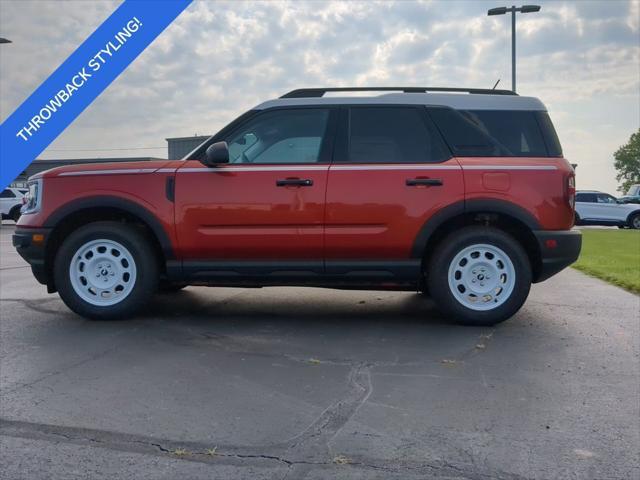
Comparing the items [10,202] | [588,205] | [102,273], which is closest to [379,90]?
[102,273]

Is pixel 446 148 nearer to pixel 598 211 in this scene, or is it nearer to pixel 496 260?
pixel 496 260

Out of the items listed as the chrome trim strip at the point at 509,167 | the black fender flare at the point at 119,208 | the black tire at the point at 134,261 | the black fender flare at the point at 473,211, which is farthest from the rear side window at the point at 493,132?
the black tire at the point at 134,261

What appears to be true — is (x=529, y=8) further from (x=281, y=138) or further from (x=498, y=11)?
(x=281, y=138)

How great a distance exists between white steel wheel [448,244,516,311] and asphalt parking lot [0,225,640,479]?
10.1 inches

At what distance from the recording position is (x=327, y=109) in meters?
5.75

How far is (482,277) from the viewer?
18.4ft

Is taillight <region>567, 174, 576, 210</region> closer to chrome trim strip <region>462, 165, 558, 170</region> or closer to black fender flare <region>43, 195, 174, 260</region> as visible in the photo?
chrome trim strip <region>462, 165, 558, 170</region>

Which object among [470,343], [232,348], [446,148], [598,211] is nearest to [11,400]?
[232,348]

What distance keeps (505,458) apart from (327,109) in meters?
3.62

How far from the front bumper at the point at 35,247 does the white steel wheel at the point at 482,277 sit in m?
3.48

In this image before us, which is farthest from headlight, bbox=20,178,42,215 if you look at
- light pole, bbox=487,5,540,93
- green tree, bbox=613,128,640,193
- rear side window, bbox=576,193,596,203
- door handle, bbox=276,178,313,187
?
green tree, bbox=613,128,640,193

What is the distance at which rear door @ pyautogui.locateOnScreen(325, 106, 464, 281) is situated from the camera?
546 centimetres

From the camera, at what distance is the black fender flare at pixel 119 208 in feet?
18.2

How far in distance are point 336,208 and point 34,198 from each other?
2.68 m
